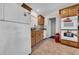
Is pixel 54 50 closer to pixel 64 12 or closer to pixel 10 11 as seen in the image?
pixel 64 12

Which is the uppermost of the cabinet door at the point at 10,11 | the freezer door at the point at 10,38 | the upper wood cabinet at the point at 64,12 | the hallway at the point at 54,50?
the upper wood cabinet at the point at 64,12

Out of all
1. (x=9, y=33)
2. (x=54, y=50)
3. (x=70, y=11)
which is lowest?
(x=54, y=50)

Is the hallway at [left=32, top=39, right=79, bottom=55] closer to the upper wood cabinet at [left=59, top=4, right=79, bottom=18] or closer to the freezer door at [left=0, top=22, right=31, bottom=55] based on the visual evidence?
the freezer door at [left=0, top=22, right=31, bottom=55]

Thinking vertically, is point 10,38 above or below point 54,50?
above

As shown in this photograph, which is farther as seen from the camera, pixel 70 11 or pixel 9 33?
pixel 70 11

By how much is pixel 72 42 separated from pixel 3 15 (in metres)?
3.72

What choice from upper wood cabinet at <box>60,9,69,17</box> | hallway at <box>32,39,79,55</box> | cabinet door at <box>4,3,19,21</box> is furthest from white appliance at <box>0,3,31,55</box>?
upper wood cabinet at <box>60,9,69,17</box>

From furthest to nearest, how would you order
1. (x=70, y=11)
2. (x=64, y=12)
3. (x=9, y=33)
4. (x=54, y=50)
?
(x=64, y=12) < (x=70, y=11) < (x=54, y=50) < (x=9, y=33)

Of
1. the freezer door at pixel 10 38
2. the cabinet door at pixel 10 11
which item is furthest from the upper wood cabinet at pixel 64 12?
the cabinet door at pixel 10 11

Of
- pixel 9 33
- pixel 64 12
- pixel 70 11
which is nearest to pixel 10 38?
pixel 9 33

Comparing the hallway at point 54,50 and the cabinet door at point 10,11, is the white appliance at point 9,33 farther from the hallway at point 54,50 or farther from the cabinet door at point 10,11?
the hallway at point 54,50

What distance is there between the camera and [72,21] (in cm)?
460
